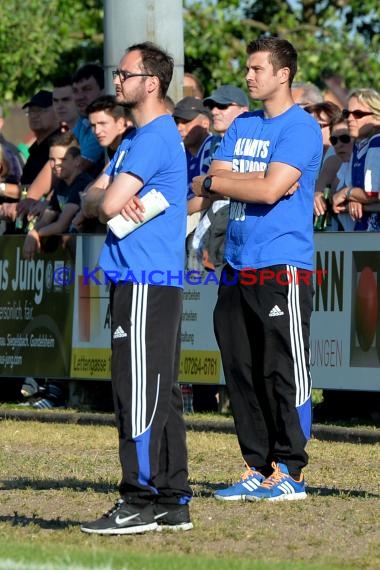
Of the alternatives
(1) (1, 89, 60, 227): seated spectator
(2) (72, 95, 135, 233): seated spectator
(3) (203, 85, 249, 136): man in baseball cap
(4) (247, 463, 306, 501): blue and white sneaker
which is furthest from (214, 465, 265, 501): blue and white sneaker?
(1) (1, 89, 60, 227): seated spectator

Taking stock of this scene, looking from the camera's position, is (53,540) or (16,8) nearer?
(53,540)

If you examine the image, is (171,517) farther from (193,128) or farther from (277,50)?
(193,128)

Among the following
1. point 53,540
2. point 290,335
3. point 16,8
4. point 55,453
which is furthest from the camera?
point 16,8

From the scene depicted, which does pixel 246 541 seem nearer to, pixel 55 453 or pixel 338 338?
pixel 55 453

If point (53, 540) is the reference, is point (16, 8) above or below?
above

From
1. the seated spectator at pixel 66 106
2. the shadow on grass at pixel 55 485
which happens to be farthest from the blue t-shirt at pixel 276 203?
the seated spectator at pixel 66 106

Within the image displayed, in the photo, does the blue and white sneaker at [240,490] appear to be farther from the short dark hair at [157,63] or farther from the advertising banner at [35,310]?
the advertising banner at [35,310]

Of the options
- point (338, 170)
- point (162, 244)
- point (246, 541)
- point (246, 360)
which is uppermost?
point (338, 170)

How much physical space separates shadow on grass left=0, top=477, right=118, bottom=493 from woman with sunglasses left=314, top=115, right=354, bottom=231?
414 centimetres

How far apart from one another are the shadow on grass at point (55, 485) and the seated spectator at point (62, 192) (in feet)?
16.9

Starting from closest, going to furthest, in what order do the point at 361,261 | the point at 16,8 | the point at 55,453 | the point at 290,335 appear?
the point at 290,335 < the point at 55,453 < the point at 361,261 < the point at 16,8

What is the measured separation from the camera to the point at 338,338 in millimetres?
11938

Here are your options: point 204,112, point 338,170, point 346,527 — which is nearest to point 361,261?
point 338,170

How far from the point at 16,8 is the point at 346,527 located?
68.8 ft
